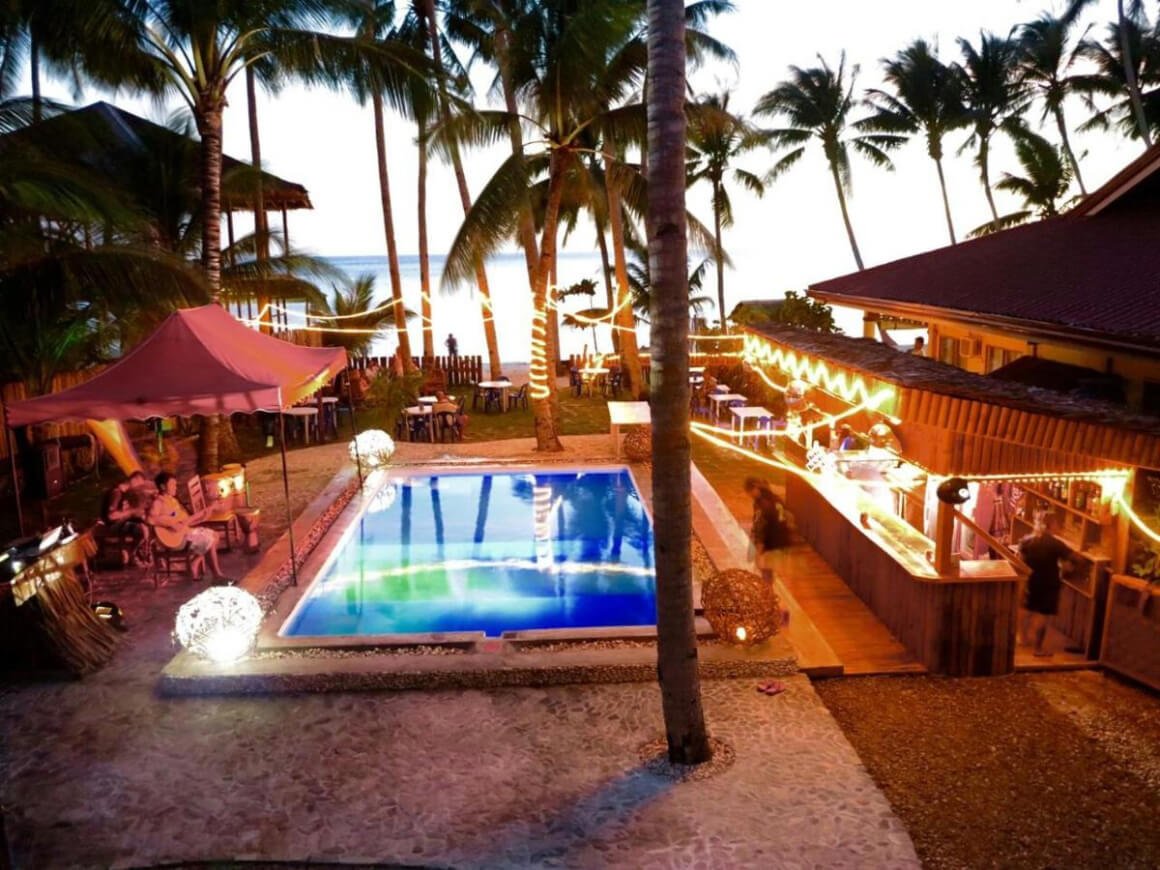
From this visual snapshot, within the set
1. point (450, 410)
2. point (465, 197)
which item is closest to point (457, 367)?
point (465, 197)

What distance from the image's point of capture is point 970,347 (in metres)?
10.9

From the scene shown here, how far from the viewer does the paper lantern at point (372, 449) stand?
13.5m

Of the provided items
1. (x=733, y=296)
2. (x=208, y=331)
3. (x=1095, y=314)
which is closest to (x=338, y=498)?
(x=208, y=331)

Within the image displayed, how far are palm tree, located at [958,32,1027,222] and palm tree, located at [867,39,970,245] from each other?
15.0 inches

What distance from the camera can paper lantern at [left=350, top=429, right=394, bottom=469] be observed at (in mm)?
13453

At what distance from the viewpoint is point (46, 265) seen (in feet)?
34.0

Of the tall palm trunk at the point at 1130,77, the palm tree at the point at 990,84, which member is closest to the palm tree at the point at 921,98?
the palm tree at the point at 990,84

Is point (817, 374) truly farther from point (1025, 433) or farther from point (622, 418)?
point (622, 418)

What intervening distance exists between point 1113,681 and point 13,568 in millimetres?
8431

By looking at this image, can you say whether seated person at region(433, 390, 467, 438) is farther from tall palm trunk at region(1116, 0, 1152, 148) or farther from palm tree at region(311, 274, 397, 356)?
tall palm trunk at region(1116, 0, 1152, 148)

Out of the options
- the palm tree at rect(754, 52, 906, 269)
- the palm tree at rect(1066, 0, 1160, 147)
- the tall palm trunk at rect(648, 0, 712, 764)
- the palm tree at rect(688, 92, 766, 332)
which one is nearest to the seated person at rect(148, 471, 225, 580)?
the tall palm trunk at rect(648, 0, 712, 764)

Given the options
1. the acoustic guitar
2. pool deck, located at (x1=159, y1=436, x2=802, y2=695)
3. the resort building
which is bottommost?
pool deck, located at (x1=159, y1=436, x2=802, y2=695)

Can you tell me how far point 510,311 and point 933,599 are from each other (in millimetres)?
72767

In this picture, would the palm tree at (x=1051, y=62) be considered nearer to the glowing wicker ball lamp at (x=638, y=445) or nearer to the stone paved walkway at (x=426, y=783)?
the glowing wicker ball lamp at (x=638, y=445)
